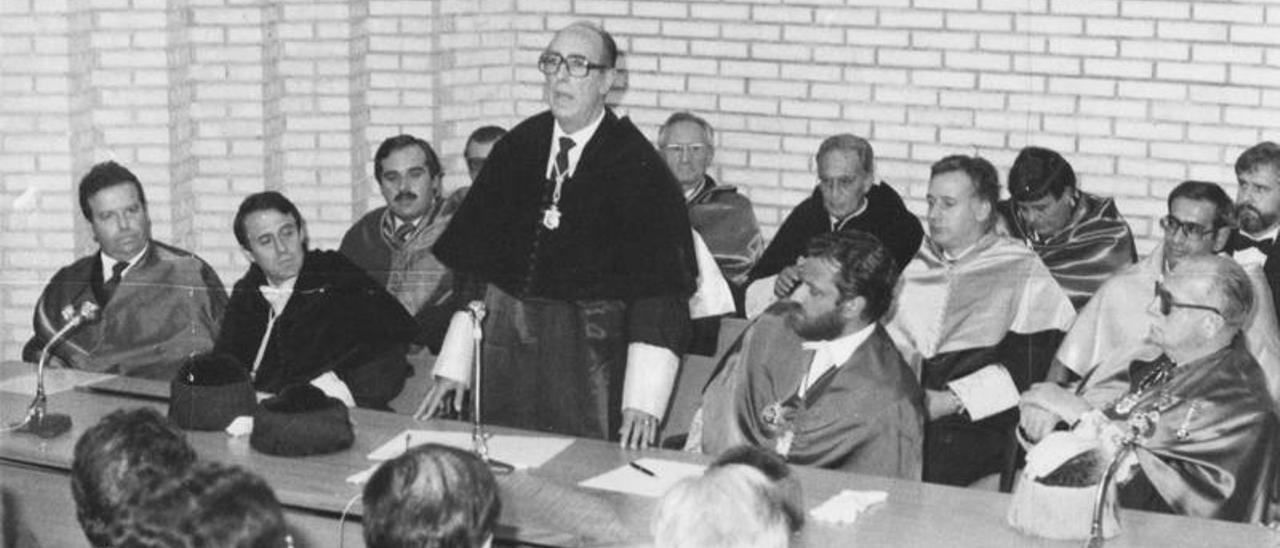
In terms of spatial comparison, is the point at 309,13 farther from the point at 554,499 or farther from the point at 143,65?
the point at 554,499

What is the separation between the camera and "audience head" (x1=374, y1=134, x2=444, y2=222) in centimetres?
820

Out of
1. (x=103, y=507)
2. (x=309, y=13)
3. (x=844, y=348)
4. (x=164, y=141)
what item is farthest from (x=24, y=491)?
(x=309, y=13)

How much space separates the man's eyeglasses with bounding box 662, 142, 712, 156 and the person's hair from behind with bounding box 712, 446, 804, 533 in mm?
4176

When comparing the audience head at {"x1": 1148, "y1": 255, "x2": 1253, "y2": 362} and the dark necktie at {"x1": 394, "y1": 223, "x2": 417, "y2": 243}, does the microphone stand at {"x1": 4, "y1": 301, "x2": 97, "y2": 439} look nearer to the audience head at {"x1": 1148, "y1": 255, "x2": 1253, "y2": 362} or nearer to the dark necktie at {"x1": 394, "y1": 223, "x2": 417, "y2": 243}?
the dark necktie at {"x1": 394, "y1": 223, "x2": 417, "y2": 243}

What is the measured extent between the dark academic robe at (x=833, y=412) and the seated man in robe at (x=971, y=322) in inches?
27.9

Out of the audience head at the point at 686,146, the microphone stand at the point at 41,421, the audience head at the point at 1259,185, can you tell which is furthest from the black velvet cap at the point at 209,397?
the audience head at the point at 1259,185

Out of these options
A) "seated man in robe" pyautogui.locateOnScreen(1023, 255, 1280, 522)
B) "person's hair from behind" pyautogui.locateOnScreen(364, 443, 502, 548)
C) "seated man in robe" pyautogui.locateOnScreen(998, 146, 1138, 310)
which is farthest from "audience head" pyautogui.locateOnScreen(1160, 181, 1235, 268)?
"person's hair from behind" pyautogui.locateOnScreen(364, 443, 502, 548)

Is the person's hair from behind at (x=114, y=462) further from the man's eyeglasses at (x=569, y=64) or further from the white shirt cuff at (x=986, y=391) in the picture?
the white shirt cuff at (x=986, y=391)

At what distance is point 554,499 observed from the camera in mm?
5172

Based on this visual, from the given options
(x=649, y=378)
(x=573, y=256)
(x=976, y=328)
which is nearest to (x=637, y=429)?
(x=649, y=378)

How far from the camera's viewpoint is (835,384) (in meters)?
6.12

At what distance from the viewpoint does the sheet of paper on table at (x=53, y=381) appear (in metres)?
6.68

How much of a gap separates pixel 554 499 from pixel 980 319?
262 centimetres

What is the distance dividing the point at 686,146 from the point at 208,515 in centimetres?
520
